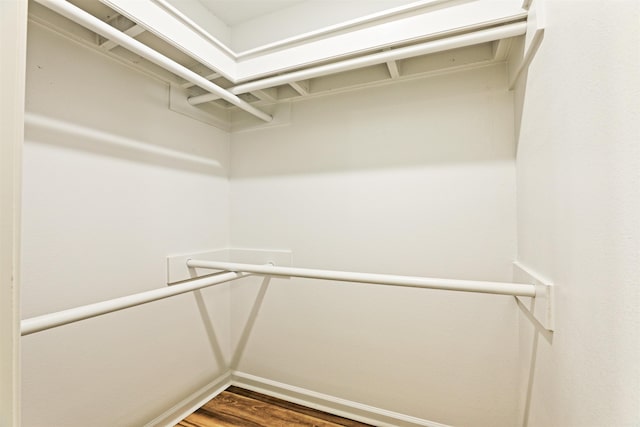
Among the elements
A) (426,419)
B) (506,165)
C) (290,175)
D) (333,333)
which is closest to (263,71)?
(290,175)

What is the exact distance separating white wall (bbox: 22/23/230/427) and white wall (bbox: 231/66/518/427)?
36 centimetres

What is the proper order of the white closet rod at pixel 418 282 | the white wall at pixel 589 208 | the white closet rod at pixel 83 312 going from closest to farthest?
the white wall at pixel 589 208 < the white closet rod at pixel 83 312 < the white closet rod at pixel 418 282

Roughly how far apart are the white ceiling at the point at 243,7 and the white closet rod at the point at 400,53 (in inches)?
21.1

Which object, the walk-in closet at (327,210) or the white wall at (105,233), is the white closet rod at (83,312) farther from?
the white wall at (105,233)

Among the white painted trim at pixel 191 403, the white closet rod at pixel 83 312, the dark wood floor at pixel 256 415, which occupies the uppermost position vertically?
the white closet rod at pixel 83 312

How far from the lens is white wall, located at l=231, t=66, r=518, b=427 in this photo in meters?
1.16

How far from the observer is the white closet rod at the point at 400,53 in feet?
2.94

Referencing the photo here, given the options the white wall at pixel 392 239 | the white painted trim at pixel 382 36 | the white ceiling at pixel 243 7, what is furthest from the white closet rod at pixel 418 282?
the white ceiling at pixel 243 7

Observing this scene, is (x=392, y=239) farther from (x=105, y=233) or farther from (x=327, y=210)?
(x=105, y=233)

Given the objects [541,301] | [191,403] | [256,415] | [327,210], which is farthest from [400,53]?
[191,403]

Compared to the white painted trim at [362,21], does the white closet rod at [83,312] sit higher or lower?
lower

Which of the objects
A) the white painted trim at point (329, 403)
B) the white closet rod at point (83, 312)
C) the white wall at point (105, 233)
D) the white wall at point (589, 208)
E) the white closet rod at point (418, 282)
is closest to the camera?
the white wall at point (589, 208)

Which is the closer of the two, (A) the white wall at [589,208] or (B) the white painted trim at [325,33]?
(A) the white wall at [589,208]

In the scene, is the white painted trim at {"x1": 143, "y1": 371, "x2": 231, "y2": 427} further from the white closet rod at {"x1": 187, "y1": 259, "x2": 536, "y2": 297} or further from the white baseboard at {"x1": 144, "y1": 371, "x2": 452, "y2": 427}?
the white closet rod at {"x1": 187, "y1": 259, "x2": 536, "y2": 297}
